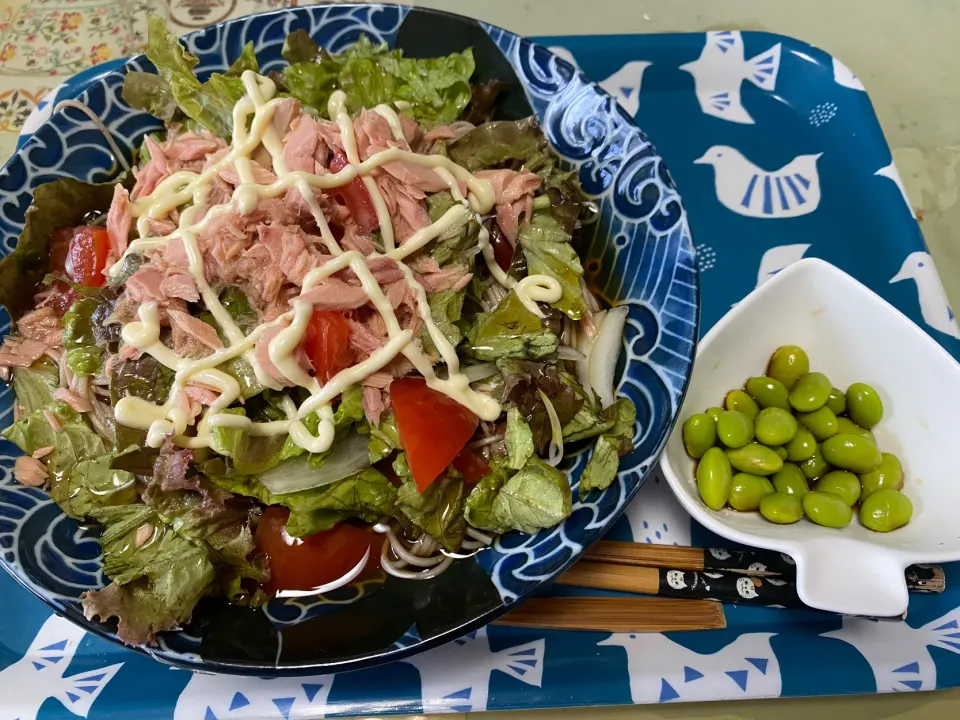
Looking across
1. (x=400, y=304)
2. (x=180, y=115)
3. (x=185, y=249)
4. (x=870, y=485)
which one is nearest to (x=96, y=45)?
(x=180, y=115)

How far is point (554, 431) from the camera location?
155 centimetres

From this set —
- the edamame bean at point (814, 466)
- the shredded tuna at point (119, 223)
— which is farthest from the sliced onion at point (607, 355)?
the shredded tuna at point (119, 223)

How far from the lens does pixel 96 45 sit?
110 inches

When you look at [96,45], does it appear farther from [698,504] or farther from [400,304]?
[698,504]

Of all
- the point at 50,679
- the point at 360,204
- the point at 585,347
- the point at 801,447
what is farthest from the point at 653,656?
the point at 50,679

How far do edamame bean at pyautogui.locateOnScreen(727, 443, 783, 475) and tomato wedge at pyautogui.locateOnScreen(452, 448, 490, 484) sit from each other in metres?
0.66

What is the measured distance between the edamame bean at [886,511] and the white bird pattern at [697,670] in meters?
0.40

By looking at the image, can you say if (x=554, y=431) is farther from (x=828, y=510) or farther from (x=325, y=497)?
(x=828, y=510)

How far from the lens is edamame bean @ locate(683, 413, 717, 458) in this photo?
1.70 m

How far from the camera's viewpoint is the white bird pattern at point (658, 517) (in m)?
1.74

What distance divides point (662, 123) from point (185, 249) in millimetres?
1650

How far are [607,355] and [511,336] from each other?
0.96 ft

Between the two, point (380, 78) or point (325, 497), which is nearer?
point (325, 497)

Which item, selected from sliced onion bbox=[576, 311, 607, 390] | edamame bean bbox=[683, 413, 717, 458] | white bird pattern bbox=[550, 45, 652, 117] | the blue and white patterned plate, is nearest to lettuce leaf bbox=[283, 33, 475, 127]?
the blue and white patterned plate
